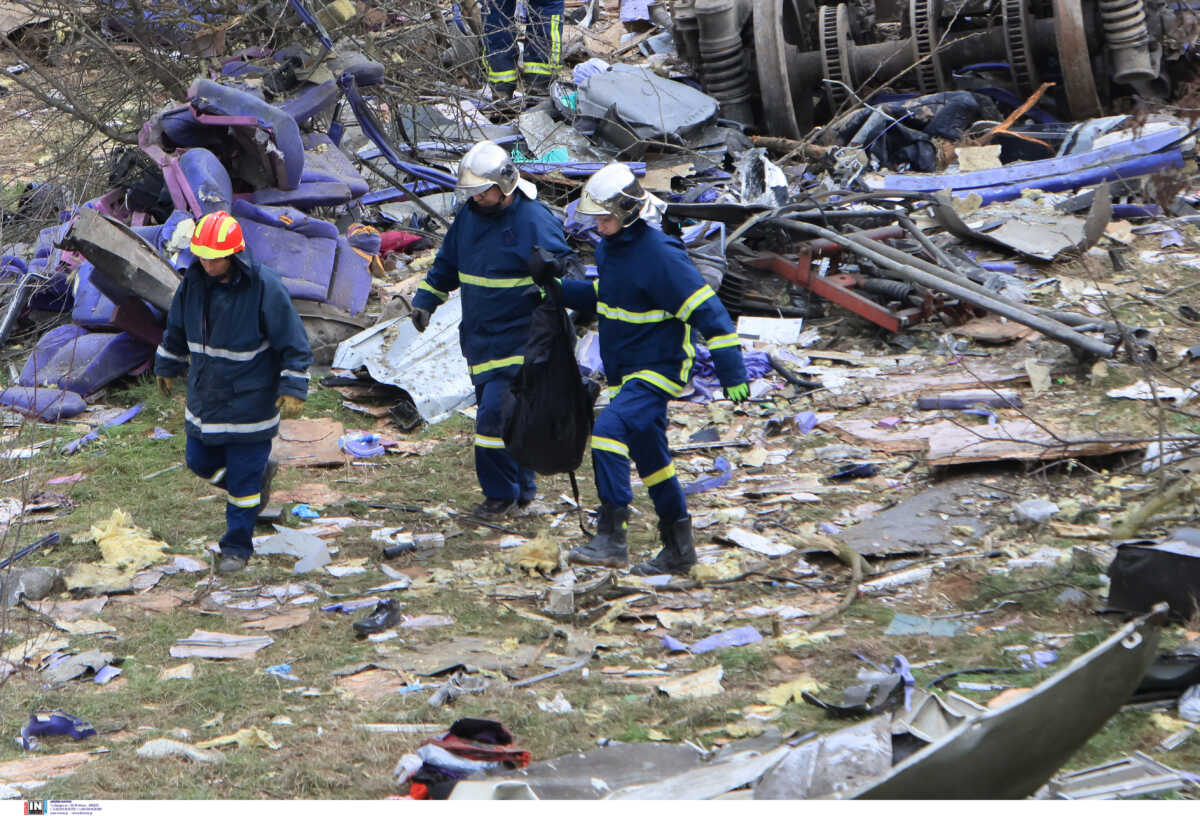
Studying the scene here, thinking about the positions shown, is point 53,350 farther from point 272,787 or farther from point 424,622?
point 272,787

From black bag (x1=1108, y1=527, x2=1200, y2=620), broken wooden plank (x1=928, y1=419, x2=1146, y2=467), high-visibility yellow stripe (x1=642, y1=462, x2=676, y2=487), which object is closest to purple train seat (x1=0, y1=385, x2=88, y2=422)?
high-visibility yellow stripe (x1=642, y1=462, x2=676, y2=487)

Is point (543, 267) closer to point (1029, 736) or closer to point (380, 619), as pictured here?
point (380, 619)

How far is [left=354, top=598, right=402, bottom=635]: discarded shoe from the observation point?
15.7 ft

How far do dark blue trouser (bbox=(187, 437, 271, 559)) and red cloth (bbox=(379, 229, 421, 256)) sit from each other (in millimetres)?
4560

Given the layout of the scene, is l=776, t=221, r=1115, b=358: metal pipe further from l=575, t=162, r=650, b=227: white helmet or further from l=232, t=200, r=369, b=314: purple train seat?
l=575, t=162, r=650, b=227: white helmet

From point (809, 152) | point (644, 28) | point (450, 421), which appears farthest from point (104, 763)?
point (644, 28)

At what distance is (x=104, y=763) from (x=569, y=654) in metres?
1.56

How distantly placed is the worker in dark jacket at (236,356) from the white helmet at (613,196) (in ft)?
4.25

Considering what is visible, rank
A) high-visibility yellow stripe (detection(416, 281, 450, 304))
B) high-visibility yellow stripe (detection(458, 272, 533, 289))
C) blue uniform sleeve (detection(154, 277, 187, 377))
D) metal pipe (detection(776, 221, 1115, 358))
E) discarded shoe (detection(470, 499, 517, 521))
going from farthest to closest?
metal pipe (detection(776, 221, 1115, 358))
discarded shoe (detection(470, 499, 517, 521))
high-visibility yellow stripe (detection(416, 281, 450, 304))
high-visibility yellow stripe (detection(458, 272, 533, 289))
blue uniform sleeve (detection(154, 277, 187, 377))

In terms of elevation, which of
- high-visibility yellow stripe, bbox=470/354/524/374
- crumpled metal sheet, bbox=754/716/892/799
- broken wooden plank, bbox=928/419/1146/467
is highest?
crumpled metal sheet, bbox=754/716/892/799

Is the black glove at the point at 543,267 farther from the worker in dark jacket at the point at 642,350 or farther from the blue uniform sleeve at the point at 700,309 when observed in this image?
the blue uniform sleeve at the point at 700,309

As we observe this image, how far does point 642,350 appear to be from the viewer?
511 cm

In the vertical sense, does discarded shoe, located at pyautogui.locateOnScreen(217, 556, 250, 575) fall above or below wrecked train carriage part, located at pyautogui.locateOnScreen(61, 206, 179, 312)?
below

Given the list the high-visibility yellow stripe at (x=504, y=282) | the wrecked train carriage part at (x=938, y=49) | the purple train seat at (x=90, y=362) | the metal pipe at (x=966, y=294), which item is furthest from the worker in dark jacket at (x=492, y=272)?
the wrecked train carriage part at (x=938, y=49)
